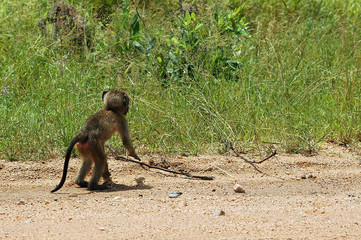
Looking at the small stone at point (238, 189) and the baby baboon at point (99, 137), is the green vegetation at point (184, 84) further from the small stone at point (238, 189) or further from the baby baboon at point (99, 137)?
the small stone at point (238, 189)

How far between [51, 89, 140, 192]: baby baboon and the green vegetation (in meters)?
0.86

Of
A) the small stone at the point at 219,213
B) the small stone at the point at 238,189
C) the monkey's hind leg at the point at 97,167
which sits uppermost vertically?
the monkey's hind leg at the point at 97,167

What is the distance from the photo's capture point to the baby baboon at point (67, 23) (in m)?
9.17

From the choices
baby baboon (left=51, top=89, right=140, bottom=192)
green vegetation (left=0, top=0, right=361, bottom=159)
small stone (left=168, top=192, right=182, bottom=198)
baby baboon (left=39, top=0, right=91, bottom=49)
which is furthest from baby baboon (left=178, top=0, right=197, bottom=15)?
small stone (left=168, top=192, right=182, bottom=198)

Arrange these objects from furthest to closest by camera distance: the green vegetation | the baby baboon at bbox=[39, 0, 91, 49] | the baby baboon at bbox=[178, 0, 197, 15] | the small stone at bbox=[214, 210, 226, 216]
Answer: the baby baboon at bbox=[178, 0, 197, 15] < the baby baboon at bbox=[39, 0, 91, 49] < the green vegetation < the small stone at bbox=[214, 210, 226, 216]

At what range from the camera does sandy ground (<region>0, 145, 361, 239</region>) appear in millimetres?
4238

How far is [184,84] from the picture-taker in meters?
8.16

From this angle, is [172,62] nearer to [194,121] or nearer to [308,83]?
[194,121]

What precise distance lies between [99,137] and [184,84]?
9.09 feet

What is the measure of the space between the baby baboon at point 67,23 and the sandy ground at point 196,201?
3387mm

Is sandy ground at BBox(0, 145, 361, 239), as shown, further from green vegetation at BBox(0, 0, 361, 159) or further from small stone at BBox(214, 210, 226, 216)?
green vegetation at BBox(0, 0, 361, 159)

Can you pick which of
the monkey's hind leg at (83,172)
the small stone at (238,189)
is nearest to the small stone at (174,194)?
the small stone at (238,189)

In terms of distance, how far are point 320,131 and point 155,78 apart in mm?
2350

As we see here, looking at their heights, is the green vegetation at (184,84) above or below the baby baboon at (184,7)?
below
